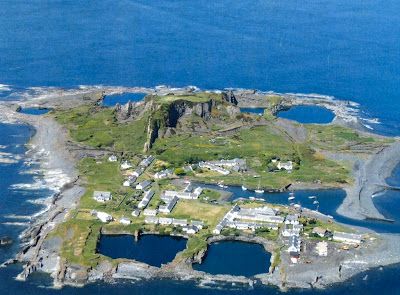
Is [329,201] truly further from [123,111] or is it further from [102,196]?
[123,111]

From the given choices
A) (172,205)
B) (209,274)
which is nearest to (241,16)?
(172,205)

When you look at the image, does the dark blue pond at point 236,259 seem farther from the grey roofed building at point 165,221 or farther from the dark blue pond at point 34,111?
the dark blue pond at point 34,111

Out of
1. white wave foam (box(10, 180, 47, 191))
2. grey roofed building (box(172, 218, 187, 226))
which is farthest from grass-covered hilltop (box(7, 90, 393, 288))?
white wave foam (box(10, 180, 47, 191))

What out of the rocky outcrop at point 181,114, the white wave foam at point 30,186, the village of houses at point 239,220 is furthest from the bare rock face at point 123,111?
the white wave foam at point 30,186

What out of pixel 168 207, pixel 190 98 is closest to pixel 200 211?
pixel 168 207

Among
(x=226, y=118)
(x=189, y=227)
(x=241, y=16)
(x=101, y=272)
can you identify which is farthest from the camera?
(x=241, y=16)

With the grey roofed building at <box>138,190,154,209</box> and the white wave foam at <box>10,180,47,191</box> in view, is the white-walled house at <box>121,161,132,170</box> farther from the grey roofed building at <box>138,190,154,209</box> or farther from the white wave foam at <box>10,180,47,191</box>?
the white wave foam at <box>10,180,47,191</box>

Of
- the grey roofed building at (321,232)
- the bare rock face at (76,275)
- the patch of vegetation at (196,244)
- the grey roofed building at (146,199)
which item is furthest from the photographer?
the grey roofed building at (146,199)

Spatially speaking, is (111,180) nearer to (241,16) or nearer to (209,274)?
(209,274)
